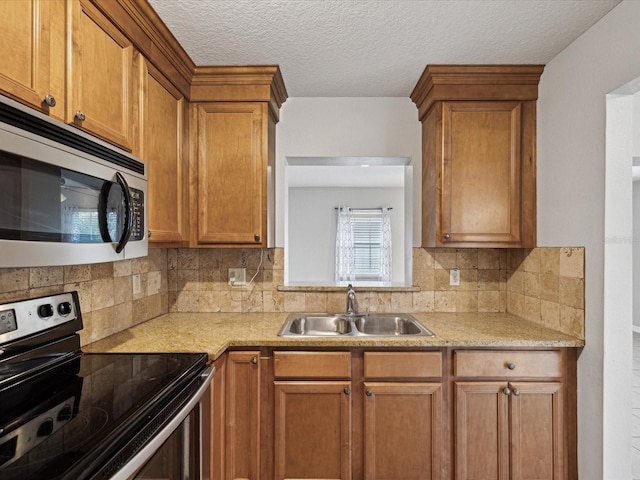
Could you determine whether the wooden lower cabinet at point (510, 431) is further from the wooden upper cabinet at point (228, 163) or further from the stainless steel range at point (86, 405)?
the wooden upper cabinet at point (228, 163)

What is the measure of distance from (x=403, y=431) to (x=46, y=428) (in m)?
1.50

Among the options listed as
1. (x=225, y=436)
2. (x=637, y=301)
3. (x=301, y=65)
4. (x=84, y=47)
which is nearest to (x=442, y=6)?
(x=301, y=65)

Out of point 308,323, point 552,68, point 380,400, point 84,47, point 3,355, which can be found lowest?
point 380,400

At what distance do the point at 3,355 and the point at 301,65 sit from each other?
5.98 feet

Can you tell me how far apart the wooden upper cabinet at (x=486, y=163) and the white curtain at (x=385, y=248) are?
4.73 m

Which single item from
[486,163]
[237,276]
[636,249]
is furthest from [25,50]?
[636,249]

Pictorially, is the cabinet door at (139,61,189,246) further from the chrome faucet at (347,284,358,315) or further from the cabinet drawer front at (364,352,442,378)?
the cabinet drawer front at (364,352,442,378)

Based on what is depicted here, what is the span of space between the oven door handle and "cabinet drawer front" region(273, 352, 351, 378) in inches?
20.4

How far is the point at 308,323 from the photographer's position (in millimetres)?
2387

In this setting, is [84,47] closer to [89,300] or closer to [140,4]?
[140,4]

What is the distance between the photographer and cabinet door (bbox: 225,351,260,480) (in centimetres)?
184

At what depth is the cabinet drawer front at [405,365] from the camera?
186 cm

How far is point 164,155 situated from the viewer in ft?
6.14

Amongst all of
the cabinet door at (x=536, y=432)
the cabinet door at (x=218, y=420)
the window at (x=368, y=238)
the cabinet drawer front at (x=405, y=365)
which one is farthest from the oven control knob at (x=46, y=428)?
the window at (x=368, y=238)
